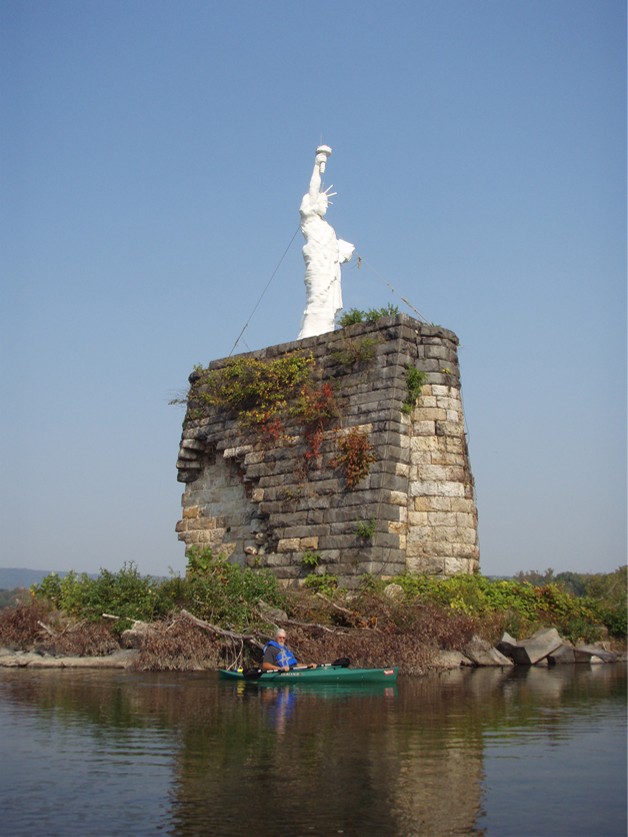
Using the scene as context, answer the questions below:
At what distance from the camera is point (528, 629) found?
627 inches

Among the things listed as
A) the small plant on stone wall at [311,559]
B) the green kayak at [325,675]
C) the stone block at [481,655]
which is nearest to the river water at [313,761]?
the green kayak at [325,675]

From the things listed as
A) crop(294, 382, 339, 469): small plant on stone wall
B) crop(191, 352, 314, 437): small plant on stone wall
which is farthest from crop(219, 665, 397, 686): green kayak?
crop(191, 352, 314, 437): small plant on stone wall

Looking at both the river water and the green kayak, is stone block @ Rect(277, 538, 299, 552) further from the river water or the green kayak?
the river water

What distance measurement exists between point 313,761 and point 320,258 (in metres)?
→ 13.5

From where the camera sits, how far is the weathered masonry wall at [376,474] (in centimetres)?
1571

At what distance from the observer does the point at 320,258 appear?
19.1 metres

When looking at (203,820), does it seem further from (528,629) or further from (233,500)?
(233,500)

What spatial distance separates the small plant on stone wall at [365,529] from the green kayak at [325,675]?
3946mm

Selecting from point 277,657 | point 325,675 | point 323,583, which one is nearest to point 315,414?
point 323,583

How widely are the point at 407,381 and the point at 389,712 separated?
7957mm

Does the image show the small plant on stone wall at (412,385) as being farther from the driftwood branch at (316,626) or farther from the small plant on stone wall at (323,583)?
the driftwood branch at (316,626)

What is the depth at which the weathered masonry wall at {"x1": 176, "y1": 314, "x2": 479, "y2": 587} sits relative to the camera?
15711 millimetres

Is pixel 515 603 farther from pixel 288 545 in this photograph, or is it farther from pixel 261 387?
pixel 261 387

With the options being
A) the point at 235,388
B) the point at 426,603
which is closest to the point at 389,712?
the point at 426,603
